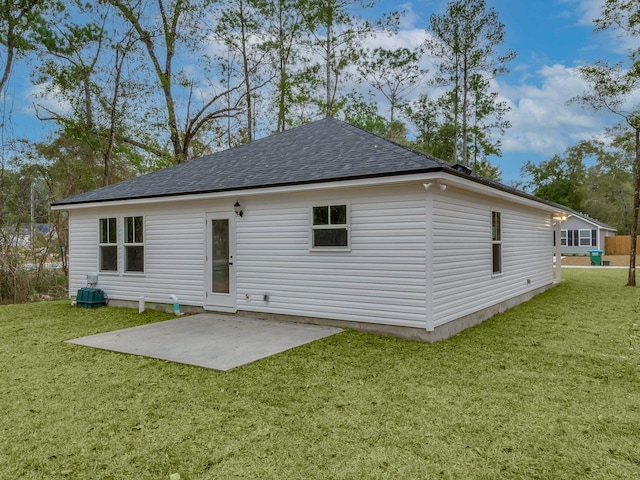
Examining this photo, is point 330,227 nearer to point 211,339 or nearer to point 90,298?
point 211,339

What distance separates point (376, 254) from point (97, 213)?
6966mm

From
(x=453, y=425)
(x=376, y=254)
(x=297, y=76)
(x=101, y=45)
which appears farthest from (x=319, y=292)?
(x=297, y=76)

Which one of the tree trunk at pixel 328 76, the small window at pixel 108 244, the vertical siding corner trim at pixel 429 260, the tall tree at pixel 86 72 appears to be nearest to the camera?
the vertical siding corner trim at pixel 429 260

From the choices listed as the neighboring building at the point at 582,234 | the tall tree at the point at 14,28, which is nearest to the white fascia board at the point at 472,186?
the tall tree at the point at 14,28

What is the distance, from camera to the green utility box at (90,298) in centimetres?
906

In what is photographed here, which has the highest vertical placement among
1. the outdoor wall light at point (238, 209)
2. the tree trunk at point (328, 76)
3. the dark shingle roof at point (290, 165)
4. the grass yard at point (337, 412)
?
the tree trunk at point (328, 76)

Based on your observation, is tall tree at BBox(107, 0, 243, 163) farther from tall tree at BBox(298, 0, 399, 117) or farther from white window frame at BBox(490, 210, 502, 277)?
white window frame at BBox(490, 210, 502, 277)

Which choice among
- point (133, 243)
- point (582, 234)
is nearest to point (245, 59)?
point (133, 243)

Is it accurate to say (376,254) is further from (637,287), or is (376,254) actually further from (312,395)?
(637,287)

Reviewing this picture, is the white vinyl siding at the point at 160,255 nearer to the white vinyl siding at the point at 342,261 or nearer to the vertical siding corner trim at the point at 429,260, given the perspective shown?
the white vinyl siding at the point at 342,261

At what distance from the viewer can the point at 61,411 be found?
347cm

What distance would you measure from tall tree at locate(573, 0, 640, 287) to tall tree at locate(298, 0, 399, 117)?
30.5 ft

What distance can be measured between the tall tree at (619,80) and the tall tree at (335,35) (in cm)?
929

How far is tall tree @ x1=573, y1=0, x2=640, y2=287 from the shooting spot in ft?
41.3
